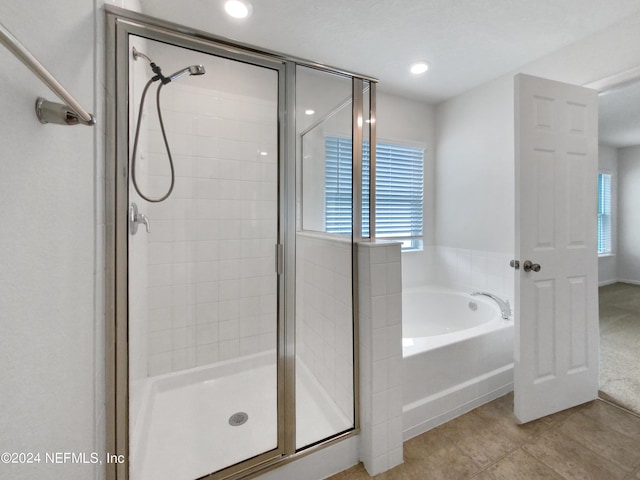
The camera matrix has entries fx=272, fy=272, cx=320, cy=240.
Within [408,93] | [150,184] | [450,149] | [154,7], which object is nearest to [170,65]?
[154,7]

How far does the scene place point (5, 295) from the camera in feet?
1.64

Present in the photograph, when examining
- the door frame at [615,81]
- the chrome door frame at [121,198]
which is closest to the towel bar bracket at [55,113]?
the chrome door frame at [121,198]

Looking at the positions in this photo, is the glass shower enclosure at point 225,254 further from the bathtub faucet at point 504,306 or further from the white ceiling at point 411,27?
the bathtub faucet at point 504,306

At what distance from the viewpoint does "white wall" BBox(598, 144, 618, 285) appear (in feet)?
14.3

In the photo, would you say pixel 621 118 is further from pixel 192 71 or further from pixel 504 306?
pixel 192 71

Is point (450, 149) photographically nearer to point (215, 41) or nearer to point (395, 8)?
point (395, 8)

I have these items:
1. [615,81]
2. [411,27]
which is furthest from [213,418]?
[615,81]

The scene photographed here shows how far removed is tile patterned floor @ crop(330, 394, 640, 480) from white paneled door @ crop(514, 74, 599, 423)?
0.34ft

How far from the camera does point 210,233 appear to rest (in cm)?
206

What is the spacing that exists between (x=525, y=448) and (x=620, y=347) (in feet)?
6.59

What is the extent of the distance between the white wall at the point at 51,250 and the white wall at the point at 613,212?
6.31 metres

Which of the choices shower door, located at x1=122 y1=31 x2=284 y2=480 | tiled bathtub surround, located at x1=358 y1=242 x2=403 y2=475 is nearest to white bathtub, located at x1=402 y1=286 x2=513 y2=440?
tiled bathtub surround, located at x1=358 y1=242 x2=403 y2=475

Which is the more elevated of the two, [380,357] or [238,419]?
[380,357]

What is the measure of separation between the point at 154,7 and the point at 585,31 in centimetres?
284
